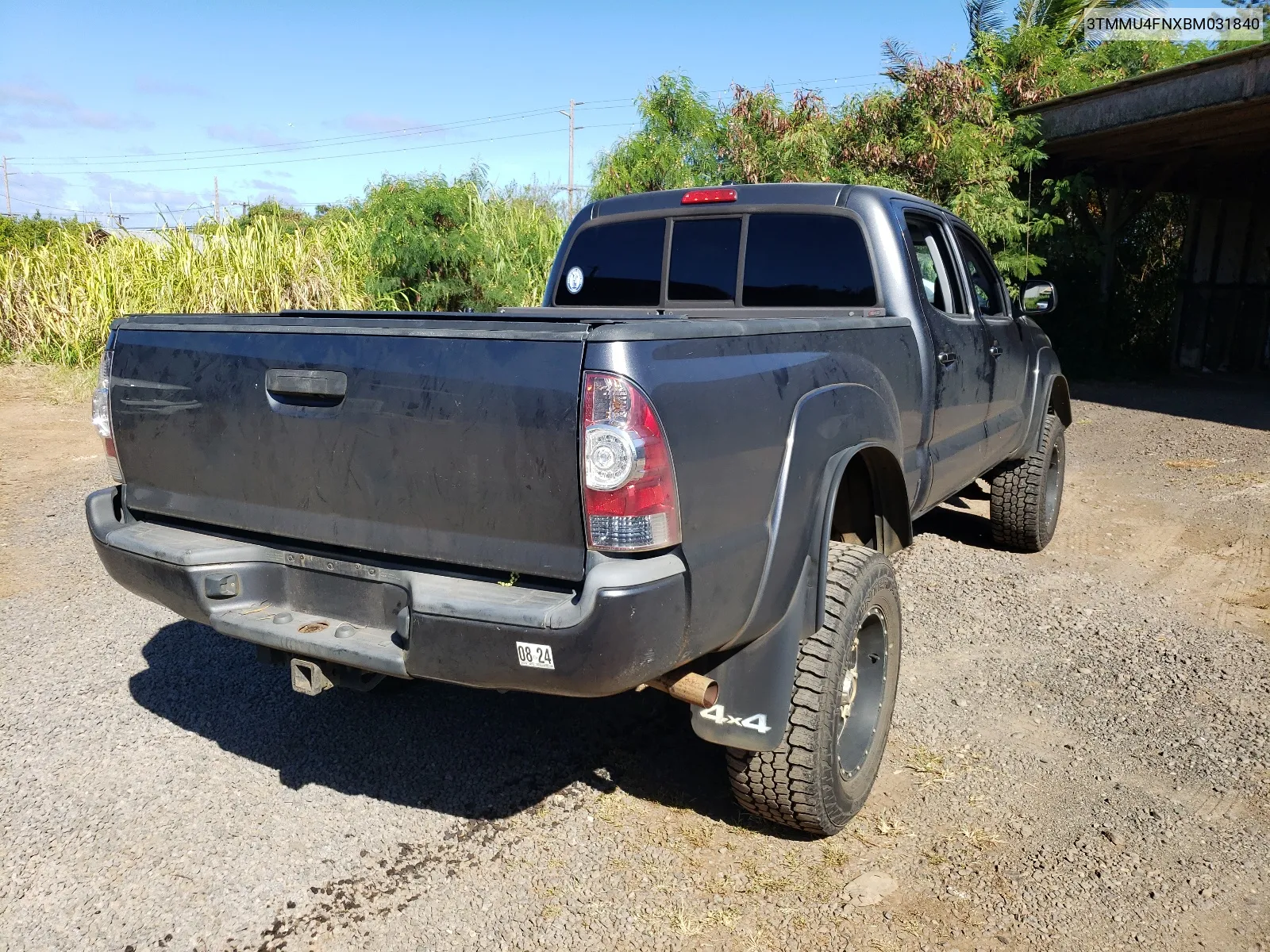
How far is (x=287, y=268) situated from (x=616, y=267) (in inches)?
339

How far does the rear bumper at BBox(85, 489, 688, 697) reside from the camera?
7.45ft

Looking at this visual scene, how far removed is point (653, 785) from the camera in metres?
3.38

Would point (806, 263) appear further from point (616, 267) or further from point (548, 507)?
point (548, 507)

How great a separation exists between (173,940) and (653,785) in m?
1.48

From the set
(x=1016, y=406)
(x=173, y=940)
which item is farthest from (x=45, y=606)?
(x=1016, y=406)

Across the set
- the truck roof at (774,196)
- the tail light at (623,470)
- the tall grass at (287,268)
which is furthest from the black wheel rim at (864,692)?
the tall grass at (287,268)

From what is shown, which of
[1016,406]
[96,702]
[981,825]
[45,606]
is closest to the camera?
[981,825]

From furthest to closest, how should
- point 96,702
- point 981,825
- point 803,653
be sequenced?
point 96,702
point 981,825
point 803,653

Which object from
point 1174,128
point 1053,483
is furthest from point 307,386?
point 1174,128

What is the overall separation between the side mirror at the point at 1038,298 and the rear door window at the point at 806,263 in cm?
192

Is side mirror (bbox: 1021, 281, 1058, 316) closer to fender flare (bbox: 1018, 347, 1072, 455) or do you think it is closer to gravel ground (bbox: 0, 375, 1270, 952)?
fender flare (bbox: 1018, 347, 1072, 455)

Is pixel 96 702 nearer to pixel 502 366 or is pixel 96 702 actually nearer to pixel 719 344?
pixel 502 366

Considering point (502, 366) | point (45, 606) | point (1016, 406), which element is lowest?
point (45, 606)

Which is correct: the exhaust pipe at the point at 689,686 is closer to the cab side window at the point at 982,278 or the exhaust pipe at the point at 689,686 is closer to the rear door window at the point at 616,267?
the rear door window at the point at 616,267
